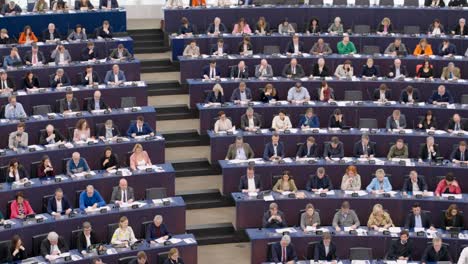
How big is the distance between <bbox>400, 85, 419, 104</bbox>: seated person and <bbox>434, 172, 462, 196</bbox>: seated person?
3396mm

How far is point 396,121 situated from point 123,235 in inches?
269

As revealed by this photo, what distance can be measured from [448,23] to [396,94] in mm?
4146

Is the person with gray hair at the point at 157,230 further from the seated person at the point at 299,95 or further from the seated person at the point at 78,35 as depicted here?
the seated person at the point at 78,35

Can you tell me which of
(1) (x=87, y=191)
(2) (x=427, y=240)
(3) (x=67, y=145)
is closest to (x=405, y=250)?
(2) (x=427, y=240)

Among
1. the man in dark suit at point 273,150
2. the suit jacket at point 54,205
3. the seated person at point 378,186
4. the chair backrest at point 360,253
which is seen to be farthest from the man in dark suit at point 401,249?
the suit jacket at point 54,205

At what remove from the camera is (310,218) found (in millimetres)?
18172

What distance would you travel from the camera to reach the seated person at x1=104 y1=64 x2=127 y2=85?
74.0 ft

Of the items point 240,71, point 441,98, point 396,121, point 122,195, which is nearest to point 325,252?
point 122,195

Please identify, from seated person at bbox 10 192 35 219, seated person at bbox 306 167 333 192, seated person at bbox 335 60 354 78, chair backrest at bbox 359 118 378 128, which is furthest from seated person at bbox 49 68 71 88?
chair backrest at bbox 359 118 378 128

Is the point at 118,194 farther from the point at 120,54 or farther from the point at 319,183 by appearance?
the point at 120,54

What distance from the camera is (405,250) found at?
17.5 meters

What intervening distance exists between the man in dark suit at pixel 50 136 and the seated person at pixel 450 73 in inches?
345

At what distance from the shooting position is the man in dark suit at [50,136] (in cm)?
2000

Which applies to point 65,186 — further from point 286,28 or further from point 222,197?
point 286,28
